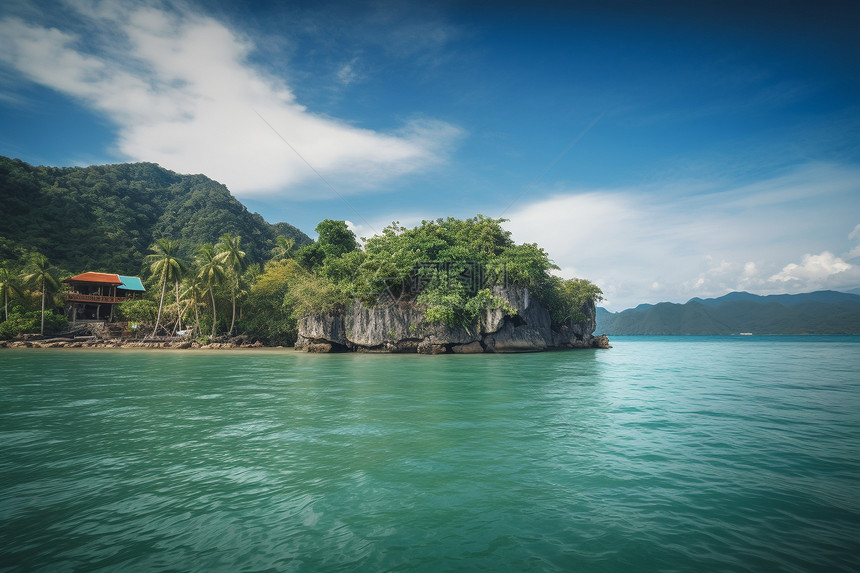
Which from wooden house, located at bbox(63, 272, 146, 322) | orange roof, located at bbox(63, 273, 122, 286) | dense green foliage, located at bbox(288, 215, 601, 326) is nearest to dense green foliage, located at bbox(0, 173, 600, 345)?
dense green foliage, located at bbox(288, 215, 601, 326)

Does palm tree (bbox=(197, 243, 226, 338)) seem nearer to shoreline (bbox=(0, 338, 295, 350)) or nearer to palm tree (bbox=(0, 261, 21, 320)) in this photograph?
shoreline (bbox=(0, 338, 295, 350))

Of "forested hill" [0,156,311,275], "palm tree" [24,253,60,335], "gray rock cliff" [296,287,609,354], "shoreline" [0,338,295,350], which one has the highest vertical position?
"forested hill" [0,156,311,275]

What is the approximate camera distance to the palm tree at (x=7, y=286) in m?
35.9

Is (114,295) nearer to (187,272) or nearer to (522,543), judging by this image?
(187,272)

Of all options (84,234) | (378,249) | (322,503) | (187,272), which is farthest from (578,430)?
(84,234)

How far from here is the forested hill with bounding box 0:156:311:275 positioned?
47.0 meters

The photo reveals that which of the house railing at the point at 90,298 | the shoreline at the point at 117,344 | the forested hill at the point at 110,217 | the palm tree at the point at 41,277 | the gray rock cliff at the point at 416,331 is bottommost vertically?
the shoreline at the point at 117,344

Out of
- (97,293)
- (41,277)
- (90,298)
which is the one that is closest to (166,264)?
(41,277)

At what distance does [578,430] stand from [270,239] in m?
72.4

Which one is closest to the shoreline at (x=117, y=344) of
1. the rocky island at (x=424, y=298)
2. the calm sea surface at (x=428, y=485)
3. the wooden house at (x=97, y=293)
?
the wooden house at (x=97, y=293)

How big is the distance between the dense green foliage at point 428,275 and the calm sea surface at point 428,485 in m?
20.1

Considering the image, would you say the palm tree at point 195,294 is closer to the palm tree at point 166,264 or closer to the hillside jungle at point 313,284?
the hillside jungle at point 313,284

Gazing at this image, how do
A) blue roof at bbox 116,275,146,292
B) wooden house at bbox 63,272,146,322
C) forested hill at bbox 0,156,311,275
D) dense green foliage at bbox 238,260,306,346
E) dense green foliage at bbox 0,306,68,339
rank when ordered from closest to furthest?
dense green foliage at bbox 0,306,68,339 < dense green foliage at bbox 238,260,306,346 < wooden house at bbox 63,272,146,322 < blue roof at bbox 116,275,146,292 < forested hill at bbox 0,156,311,275

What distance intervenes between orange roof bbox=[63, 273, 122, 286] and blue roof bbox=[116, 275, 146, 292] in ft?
4.19
